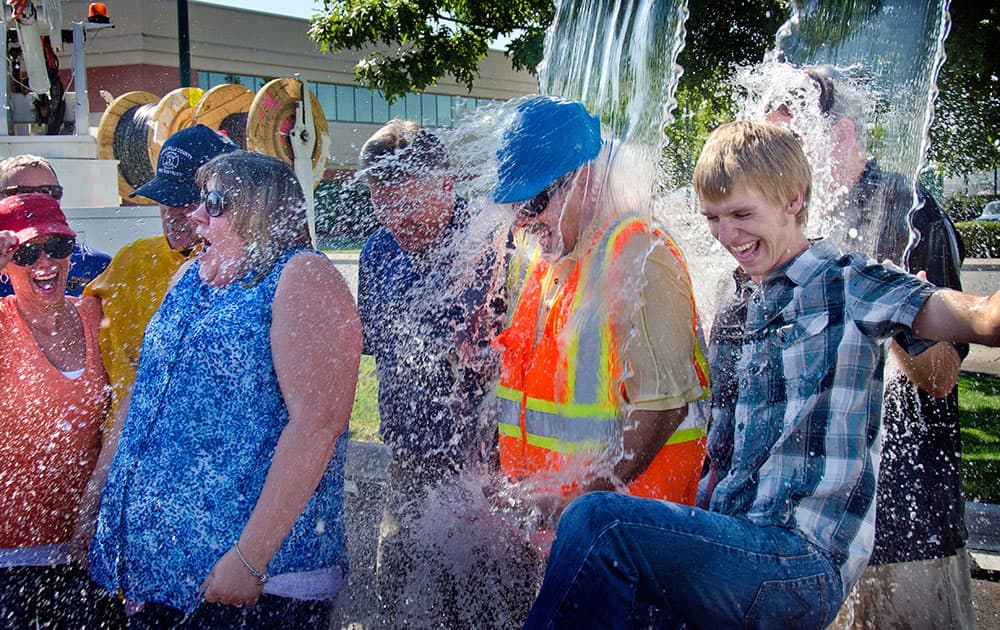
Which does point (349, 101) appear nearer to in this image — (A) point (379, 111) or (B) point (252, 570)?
(A) point (379, 111)

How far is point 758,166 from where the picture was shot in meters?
2.04

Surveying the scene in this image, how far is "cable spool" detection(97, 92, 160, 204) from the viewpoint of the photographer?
10.7 metres

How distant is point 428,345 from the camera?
10.8ft

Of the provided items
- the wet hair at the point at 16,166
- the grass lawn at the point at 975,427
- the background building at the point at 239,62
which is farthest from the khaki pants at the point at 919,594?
the background building at the point at 239,62

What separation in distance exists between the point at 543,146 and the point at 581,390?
0.68m

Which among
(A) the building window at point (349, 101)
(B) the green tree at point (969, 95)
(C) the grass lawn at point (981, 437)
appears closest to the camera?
(C) the grass lawn at point (981, 437)

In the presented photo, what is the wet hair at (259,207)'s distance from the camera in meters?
2.40

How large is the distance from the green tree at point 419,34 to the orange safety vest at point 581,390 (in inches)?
265

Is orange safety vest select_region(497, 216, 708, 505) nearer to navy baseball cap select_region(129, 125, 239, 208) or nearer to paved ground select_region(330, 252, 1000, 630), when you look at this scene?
paved ground select_region(330, 252, 1000, 630)

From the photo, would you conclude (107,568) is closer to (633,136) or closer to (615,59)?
(633,136)

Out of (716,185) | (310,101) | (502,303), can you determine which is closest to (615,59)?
(502,303)

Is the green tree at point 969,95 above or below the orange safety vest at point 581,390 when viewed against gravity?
above

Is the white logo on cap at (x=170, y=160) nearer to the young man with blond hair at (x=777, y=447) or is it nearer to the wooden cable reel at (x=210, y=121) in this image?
the young man with blond hair at (x=777, y=447)

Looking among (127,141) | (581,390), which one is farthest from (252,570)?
(127,141)
